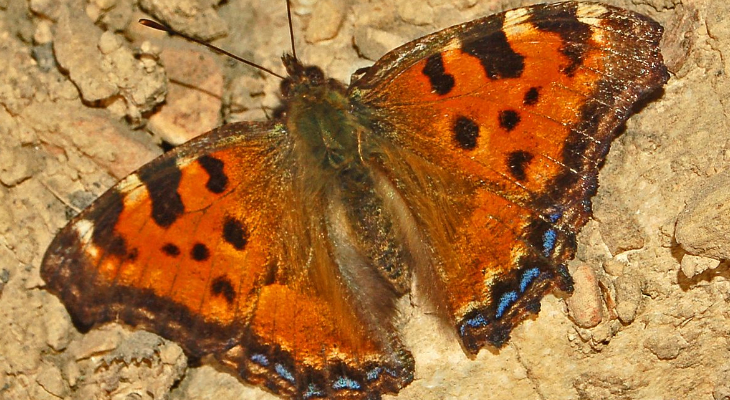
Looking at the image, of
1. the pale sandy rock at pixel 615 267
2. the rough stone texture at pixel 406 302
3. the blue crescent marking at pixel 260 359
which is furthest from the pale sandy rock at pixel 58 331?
the pale sandy rock at pixel 615 267

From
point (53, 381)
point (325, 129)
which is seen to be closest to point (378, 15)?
point (325, 129)

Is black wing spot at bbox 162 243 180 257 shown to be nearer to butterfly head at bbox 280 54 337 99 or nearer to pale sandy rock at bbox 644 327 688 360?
butterfly head at bbox 280 54 337 99

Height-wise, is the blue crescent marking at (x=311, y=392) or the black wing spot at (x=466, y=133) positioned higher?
the black wing spot at (x=466, y=133)

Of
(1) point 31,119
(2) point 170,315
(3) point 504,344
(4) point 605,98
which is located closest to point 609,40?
(4) point 605,98

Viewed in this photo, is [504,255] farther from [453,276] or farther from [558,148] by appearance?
[558,148]

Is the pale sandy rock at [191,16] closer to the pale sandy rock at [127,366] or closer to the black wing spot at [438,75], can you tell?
the black wing spot at [438,75]

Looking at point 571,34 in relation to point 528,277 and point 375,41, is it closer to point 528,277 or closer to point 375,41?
point 528,277
